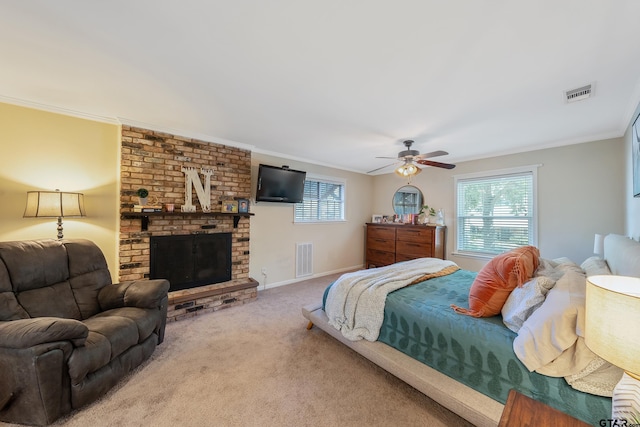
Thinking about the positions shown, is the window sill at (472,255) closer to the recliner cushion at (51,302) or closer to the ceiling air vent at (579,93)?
the ceiling air vent at (579,93)

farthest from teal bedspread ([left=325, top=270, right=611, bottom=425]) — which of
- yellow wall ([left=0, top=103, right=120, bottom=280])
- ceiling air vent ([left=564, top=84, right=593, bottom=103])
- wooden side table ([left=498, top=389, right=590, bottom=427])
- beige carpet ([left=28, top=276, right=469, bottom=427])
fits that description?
yellow wall ([left=0, top=103, right=120, bottom=280])

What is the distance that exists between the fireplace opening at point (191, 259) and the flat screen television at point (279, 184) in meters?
0.90

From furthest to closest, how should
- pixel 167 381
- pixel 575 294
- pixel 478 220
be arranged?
pixel 478 220, pixel 167 381, pixel 575 294

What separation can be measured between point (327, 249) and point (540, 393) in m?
4.05

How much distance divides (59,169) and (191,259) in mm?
1742

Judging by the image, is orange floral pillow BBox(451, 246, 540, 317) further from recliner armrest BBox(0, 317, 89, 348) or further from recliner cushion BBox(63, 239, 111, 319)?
recliner cushion BBox(63, 239, 111, 319)

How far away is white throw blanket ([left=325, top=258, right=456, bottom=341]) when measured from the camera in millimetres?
2127

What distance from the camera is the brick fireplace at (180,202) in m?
2.99

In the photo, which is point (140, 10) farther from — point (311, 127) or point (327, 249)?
point (327, 249)

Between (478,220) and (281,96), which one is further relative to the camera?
(478,220)

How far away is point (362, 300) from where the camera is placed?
223cm

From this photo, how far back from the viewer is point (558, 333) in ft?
4.10

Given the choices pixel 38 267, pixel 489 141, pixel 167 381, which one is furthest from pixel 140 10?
pixel 489 141

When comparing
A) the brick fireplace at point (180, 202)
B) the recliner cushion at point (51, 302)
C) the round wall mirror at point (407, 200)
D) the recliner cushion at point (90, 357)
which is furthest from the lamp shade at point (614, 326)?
the round wall mirror at point (407, 200)
